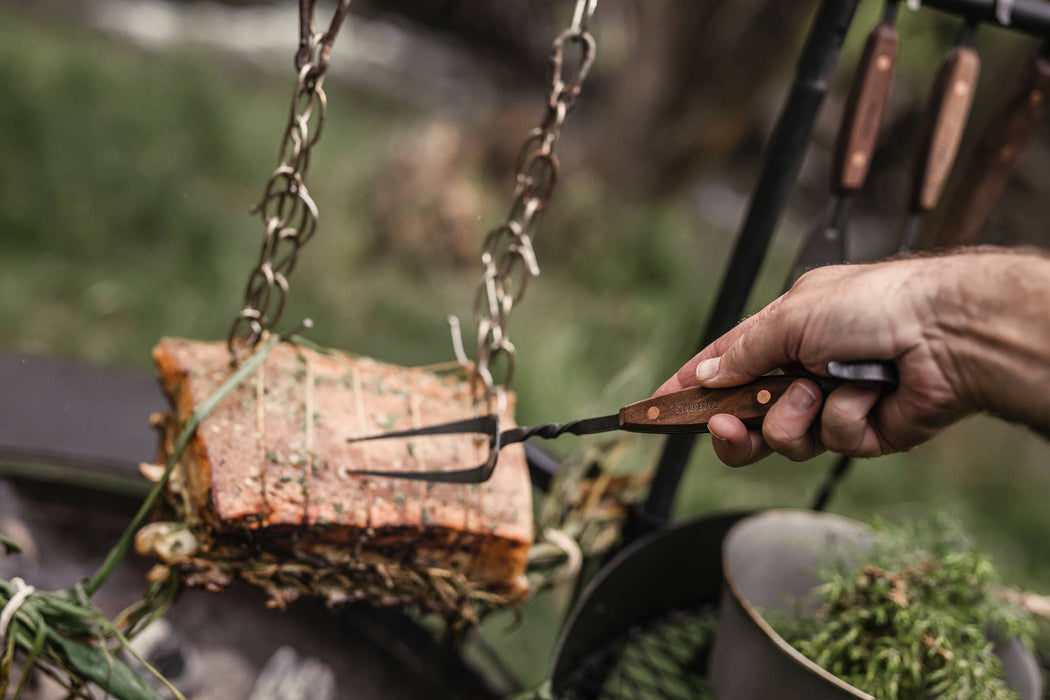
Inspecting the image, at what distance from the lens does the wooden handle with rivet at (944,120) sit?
127 centimetres

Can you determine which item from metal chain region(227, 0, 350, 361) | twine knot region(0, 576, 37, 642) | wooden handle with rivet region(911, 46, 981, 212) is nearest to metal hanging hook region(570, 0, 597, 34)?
metal chain region(227, 0, 350, 361)

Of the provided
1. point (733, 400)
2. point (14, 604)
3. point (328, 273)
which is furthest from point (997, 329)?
point (328, 273)

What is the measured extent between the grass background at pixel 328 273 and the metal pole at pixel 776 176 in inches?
43.4

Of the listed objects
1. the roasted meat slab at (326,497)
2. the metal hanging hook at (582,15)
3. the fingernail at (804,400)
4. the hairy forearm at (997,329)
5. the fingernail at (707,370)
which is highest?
the metal hanging hook at (582,15)

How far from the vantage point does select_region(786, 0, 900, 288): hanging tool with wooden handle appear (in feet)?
4.10

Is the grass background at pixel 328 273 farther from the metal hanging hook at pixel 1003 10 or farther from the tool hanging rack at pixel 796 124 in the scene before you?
the metal hanging hook at pixel 1003 10

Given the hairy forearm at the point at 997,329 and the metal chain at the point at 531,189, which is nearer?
the hairy forearm at the point at 997,329

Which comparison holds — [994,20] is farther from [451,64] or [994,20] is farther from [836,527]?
[451,64]

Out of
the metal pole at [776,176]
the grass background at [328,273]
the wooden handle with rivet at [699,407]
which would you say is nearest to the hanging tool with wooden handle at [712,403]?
the wooden handle with rivet at [699,407]

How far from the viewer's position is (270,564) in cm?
108

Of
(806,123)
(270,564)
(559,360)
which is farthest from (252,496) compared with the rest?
(559,360)

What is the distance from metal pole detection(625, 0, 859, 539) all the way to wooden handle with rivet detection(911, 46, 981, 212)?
0.22 metres

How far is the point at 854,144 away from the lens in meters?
1.27

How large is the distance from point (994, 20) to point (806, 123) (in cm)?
34
